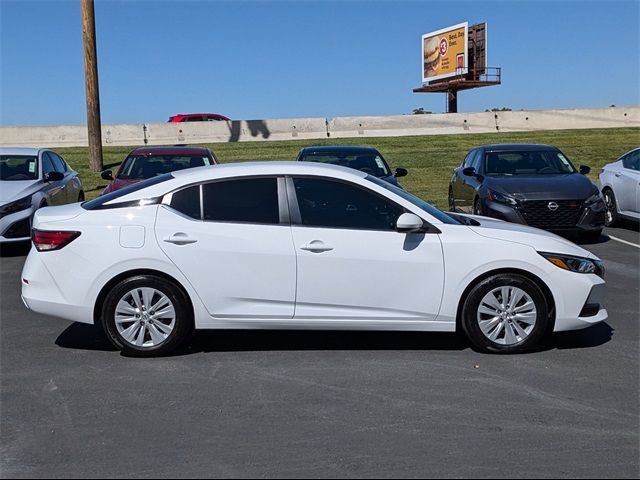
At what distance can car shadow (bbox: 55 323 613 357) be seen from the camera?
6582 mm

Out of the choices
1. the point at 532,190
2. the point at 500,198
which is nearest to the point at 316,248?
the point at 500,198

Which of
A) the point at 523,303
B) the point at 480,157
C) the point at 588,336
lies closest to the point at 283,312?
the point at 523,303

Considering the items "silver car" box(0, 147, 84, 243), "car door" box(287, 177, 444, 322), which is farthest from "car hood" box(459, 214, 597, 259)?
"silver car" box(0, 147, 84, 243)

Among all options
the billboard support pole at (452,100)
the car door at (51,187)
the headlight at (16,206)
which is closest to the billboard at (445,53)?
the billboard support pole at (452,100)

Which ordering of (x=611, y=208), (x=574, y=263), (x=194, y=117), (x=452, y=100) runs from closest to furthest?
(x=574, y=263)
(x=611, y=208)
(x=194, y=117)
(x=452, y=100)

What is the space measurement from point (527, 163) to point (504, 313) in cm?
743

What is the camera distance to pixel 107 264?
619 centimetres

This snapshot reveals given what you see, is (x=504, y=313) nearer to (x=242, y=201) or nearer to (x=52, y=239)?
(x=242, y=201)

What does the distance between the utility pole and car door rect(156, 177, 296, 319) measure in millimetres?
17033

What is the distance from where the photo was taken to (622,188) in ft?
43.8

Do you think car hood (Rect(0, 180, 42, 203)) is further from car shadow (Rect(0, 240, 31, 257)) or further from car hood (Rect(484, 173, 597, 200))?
car hood (Rect(484, 173, 597, 200))

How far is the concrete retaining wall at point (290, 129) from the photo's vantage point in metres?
30.4

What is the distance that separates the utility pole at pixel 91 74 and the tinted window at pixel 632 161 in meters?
14.4

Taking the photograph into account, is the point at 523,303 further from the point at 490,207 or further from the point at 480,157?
the point at 480,157
